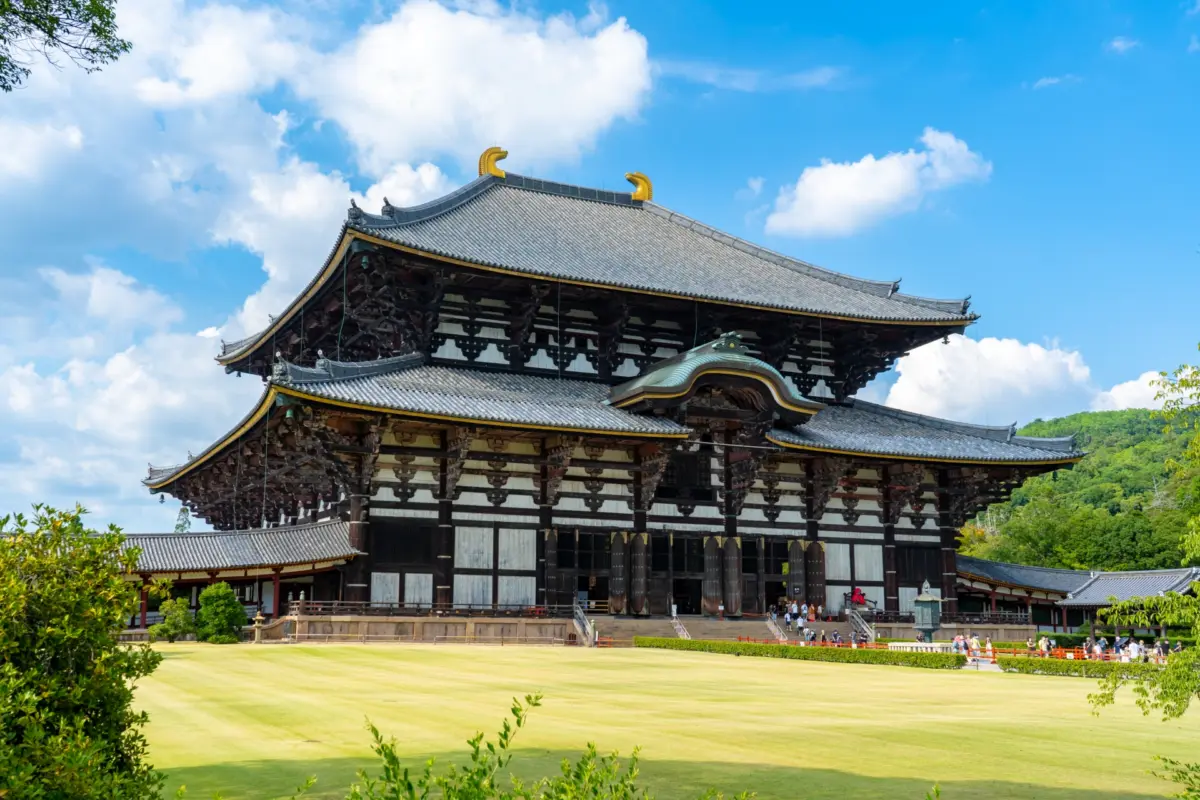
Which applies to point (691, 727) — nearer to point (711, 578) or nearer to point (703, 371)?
point (703, 371)

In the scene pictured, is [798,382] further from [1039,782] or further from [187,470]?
[1039,782]

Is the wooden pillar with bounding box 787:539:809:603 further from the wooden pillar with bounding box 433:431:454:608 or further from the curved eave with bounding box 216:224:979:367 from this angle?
the wooden pillar with bounding box 433:431:454:608

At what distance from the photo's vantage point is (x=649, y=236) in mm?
51062

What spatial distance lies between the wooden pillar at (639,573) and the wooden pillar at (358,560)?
957 cm

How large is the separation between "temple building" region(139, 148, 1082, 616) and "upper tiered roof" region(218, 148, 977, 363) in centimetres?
18

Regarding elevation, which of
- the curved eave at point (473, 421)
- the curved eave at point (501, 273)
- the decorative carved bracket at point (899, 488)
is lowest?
the decorative carved bracket at point (899, 488)

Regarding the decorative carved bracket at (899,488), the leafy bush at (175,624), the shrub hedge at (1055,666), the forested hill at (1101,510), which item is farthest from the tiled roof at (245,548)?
the forested hill at (1101,510)

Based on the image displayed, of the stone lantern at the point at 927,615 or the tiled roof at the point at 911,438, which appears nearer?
the stone lantern at the point at 927,615

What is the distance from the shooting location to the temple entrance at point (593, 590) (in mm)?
40281

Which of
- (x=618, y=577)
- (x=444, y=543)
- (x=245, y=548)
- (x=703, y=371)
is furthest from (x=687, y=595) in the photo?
(x=245, y=548)

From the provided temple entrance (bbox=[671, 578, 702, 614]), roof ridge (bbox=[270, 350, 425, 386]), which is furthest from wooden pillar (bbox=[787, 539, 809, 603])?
roof ridge (bbox=[270, 350, 425, 386])

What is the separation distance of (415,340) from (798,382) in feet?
56.0

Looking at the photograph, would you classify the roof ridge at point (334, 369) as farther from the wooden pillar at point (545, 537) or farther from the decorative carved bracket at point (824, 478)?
the decorative carved bracket at point (824, 478)

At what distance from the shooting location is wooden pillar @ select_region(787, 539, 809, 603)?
43094 millimetres
